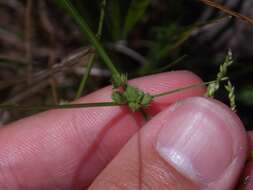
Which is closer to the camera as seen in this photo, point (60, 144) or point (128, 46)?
point (60, 144)

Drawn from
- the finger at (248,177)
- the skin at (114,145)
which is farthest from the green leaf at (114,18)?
the finger at (248,177)

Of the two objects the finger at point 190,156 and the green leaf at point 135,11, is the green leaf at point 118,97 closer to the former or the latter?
the finger at point 190,156

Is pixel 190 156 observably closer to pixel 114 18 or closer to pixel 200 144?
pixel 200 144

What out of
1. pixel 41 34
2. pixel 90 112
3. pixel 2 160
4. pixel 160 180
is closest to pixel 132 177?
pixel 160 180

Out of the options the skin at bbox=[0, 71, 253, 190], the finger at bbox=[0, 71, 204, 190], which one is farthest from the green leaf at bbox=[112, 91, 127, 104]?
the finger at bbox=[0, 71, 204, 190]

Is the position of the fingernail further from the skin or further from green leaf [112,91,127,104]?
green leaf [112,91,127,104]

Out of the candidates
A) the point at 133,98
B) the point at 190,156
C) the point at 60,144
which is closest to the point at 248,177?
the point at 190,156
